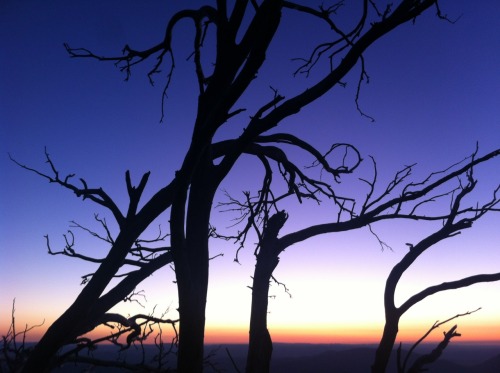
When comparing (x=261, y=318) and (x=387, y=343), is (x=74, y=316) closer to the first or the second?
(x=261, y=318)

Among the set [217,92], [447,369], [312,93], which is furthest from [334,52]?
[447,369]

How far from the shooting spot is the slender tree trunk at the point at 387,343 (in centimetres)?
438

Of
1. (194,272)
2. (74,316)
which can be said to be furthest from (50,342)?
(194,272)

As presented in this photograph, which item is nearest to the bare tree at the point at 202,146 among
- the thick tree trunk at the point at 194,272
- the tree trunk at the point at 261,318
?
the thick tree trunk at the point at 194,272

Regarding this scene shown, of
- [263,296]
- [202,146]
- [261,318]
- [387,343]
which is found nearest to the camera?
[202,146]

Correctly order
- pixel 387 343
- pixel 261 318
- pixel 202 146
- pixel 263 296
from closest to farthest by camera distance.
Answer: pixel 202 146
pixel 387 343
pixel 261 318
pixel 263 296

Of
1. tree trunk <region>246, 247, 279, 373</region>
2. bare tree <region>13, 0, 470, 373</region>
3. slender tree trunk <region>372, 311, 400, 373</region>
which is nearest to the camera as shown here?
bare tree <region>13, 0, 470, 373</region>

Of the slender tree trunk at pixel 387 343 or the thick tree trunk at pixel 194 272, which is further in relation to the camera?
the slender tree trunk at pixel 387 343

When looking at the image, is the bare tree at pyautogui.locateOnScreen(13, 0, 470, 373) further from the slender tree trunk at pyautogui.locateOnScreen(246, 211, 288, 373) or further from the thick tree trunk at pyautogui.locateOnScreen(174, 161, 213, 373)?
the slender tree trunk at pyautogui.locateOnScreen(246, 211, 288, 373)

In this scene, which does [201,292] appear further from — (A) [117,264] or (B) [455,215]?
(B) [455,215]

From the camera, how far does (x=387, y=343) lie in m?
4.43

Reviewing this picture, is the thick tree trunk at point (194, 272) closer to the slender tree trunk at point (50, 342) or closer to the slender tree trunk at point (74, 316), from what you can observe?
the slender tree trunk at point (74, 316)

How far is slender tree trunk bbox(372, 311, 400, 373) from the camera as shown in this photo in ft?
14.4

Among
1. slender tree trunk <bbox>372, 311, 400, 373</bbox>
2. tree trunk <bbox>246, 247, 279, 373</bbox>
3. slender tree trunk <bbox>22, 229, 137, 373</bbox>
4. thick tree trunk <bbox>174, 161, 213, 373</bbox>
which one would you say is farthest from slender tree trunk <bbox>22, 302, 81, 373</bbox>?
slender tree trunk <bbox>372, 311, 400, 373</bbox>
